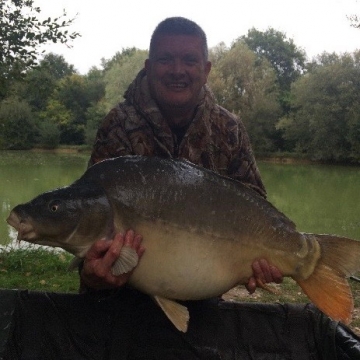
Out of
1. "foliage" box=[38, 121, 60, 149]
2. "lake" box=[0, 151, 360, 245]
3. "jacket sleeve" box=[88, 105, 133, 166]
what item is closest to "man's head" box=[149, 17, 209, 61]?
"jacket sleeve" box=[88, 105, 133, 166]

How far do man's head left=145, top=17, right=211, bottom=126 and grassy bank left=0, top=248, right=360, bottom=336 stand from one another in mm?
1723

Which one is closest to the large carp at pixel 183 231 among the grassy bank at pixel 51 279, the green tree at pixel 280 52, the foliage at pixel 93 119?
the grassy bank at pixel 51 279

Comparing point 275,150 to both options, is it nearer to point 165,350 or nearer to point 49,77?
point 49,77

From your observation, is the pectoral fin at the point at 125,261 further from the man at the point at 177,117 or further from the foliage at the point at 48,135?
the foliage at the point at 48,135

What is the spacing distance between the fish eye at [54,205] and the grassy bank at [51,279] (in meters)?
1.93

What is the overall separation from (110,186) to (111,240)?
0.50ft

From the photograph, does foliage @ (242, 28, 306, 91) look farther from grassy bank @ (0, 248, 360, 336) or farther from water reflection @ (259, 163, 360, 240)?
grassy bank @ (0, 248, 360, 336)

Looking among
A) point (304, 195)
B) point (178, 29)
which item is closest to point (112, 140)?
point (178, 29)

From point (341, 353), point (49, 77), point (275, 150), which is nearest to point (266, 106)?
point (275, 150)

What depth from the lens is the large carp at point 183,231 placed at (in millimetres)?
1313

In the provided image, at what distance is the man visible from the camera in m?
1.72

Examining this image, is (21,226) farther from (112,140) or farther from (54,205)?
(112,140)

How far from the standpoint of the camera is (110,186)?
1.37 meters

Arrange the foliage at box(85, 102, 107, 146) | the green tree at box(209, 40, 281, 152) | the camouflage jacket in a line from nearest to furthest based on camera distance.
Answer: the camouflage jacket → the green tree at box(209, 40, 281, 152) → the foliage at box(85, 102, 107, 146)
